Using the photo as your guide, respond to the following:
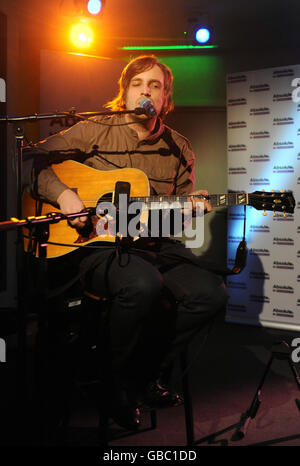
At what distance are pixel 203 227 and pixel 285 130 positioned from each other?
161cm

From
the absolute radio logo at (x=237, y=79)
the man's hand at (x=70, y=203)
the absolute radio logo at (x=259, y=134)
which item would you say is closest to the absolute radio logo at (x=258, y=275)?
the absolute radio logo at (x=259, y=134)

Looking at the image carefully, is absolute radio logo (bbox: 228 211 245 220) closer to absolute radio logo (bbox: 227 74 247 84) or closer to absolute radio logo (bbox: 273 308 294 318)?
absolute radio logo (bbox: 273 308 294 318)

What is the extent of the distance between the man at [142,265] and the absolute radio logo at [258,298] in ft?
7.55

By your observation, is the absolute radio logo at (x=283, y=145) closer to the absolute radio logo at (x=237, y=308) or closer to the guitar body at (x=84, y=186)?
the absolute radio logo at (x=237, y=308)

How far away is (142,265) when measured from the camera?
2.05 m

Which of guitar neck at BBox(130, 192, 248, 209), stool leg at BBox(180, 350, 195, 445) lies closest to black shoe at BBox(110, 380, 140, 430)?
stool leg at BBox(180, 350, 195, 445)

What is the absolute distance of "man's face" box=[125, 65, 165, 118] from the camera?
2602 mm

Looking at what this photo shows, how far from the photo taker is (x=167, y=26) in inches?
204

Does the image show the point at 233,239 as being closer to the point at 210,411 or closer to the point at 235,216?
the point at 235,216

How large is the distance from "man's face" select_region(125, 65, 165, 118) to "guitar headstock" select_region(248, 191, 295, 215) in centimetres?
83

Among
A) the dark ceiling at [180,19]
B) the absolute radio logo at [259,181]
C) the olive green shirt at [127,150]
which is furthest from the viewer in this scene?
the dark ceiling at [180,19]

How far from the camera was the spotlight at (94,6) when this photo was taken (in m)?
4.28
